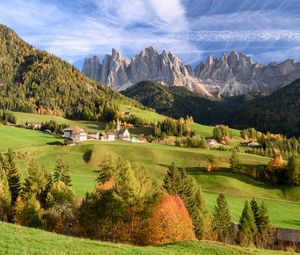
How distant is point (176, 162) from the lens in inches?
5295

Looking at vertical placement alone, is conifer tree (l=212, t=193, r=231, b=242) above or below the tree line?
below

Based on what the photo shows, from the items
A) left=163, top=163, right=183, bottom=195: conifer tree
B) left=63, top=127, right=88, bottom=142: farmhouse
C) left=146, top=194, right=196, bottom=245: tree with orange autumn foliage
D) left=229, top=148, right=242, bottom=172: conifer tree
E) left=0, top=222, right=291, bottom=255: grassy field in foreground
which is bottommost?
left=146, top=194, right=196, bottom=245: tree with orange autumn foliage

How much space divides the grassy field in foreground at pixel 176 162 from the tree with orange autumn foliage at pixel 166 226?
31.9 metres

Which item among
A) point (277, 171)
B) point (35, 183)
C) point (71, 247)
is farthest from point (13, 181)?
point (277, 171)

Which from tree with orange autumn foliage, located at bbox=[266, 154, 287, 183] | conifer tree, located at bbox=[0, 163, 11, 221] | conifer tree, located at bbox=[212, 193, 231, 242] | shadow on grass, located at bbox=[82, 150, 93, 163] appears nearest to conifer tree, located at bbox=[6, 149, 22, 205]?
conifer tree, located at bbox=[0, 163, 11, 221]

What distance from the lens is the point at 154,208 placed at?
5375cm

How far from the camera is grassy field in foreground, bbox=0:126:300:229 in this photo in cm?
9681

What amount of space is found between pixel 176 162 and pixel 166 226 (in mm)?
83361

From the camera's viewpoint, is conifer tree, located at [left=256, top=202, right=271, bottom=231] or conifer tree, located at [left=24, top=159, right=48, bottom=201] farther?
conifer tree, located at [left=24, top=159, right=48, bottom=201]

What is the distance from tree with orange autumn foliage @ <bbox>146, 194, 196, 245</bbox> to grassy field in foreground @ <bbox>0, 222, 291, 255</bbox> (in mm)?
14669

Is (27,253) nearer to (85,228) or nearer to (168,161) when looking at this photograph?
(85,228)

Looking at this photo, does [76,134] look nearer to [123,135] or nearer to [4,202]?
[123,135]

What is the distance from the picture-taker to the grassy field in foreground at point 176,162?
96812 millimetres

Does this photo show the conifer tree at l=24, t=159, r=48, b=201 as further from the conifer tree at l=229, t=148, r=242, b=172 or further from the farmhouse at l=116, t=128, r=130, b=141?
the farmhouse at l=116, t=128, r=130, b=141
